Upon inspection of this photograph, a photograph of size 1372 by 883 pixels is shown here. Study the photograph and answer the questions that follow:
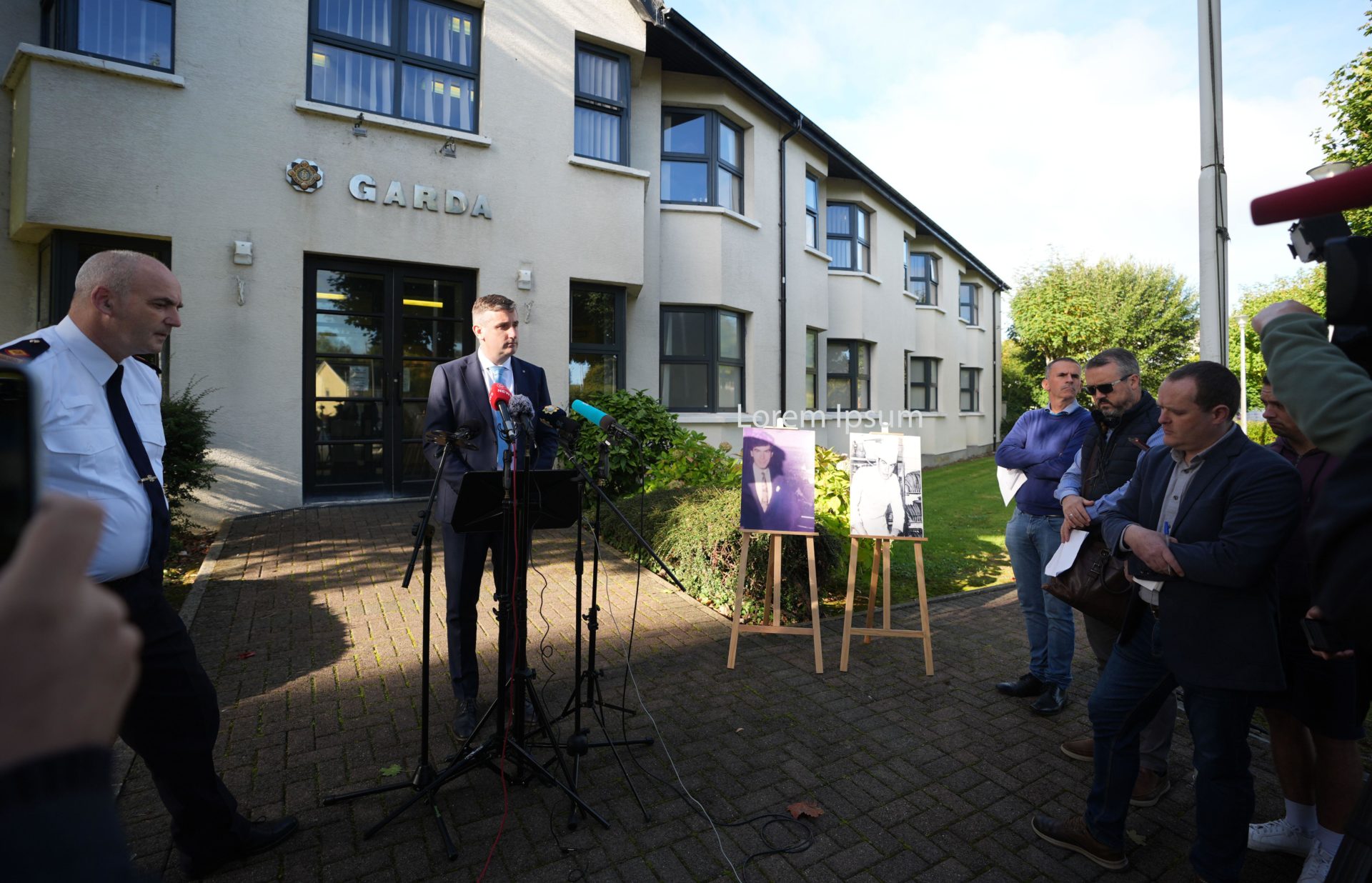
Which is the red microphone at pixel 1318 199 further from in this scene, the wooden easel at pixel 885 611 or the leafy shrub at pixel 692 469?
the leafy shrub at pixel 692 469

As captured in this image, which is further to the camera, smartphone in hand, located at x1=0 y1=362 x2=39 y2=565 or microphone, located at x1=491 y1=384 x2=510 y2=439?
microphone, located at x1=491 y1=384 x2=510 y2=439

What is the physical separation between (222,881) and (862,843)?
8.62 feet

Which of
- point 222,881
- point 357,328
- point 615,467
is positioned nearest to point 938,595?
point 615,467

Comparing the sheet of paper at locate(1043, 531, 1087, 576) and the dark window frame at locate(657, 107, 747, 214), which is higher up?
the dark window frame at locate(657, 107, 747, 214)

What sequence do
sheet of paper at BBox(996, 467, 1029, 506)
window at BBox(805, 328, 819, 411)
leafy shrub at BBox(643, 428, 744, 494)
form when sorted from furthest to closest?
1. window at BBox(805, 328, 819, 411)
2. leafy shrub at BBox(643, 428, 744, 494)
3. sheet of paper at BBox(996, 467, 1029, 506)

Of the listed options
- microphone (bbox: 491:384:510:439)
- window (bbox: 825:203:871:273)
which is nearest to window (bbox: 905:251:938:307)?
window (bbox: 825:203:871:273)

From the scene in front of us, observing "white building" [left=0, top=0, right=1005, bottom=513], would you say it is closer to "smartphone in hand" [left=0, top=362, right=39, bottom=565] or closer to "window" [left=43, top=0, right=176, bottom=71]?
"window" [left=43, top=0, right=176, bottom=71]

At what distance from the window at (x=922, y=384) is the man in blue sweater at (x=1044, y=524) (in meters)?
18.4

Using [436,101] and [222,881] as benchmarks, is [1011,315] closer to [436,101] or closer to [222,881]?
[436,101]

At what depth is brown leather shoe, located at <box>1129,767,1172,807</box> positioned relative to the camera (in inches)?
136

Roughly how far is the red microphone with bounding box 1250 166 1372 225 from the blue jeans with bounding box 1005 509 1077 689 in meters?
3.02

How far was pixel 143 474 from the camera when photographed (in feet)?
8.53

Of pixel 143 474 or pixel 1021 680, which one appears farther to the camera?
pixel 1021 680

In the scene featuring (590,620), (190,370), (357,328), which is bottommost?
(590,620)
